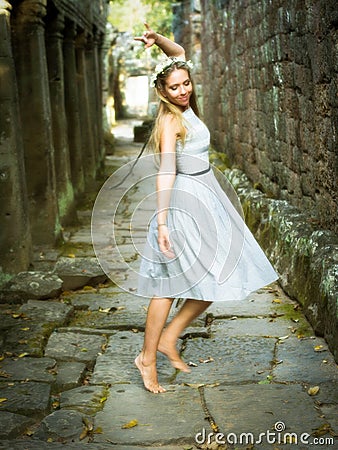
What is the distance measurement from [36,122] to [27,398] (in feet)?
16.8

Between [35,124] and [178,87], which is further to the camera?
[35,124]

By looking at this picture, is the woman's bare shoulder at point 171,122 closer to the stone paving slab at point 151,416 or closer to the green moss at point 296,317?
the stone paving slab at point 151,416

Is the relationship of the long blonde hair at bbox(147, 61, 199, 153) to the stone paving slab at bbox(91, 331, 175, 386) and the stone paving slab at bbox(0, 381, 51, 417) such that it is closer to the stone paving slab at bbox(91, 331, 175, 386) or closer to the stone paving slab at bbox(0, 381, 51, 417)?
the stone paving slab at bbox(91, 331, 175, 386)

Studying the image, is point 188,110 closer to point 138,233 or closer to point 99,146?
point 138,233

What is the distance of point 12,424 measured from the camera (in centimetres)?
397

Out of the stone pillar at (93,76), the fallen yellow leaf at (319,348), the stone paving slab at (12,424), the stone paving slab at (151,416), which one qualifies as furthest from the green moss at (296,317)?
the stone pillar at (93,76)

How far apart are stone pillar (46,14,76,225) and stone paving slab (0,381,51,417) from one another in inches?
240

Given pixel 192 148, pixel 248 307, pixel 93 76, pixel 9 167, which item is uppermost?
pixel 93 76

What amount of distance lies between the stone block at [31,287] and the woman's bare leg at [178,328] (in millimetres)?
2176

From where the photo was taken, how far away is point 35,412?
Result: 13.7ft

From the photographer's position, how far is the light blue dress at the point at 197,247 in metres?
4.45

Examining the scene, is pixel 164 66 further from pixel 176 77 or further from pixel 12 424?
pixel 12 424

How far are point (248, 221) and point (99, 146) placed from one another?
28.2ft

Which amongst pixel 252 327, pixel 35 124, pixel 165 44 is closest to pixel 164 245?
pixel 165 44
